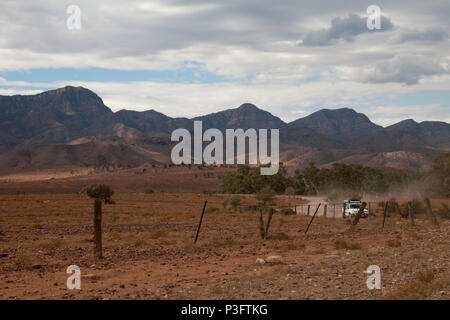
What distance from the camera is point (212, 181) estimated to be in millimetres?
124188

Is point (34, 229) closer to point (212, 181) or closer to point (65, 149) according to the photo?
point (212, 181)

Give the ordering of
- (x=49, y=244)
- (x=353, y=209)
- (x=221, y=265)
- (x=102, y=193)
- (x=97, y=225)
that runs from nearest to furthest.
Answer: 1. (x=221, y=265)
2. (x=97, y=225)
3. (x=49, y=244)
4. (x=353, y=209)
5. (x=102, y=193)

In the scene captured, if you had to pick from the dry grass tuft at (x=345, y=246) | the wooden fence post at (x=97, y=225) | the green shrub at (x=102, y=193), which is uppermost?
the wooden fence post at (x=97, y=225)

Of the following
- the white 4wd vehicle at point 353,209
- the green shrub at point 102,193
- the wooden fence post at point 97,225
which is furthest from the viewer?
the green shrub at point 102,193

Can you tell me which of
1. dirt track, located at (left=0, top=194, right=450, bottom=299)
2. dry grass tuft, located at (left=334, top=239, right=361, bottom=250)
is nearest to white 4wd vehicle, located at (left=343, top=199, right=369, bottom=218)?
dirt track, located at (left=0, top=194, right=450, bottom=299)

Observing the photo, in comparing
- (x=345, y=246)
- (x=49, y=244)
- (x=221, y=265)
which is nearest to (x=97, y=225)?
(x=221, y=265)

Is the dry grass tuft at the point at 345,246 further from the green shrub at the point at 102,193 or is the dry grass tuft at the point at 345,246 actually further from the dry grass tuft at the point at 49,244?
the green shrub at the point at 102,193

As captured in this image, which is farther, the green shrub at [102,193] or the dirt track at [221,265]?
the green shrub at [102,193]

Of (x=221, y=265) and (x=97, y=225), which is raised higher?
(x=97, y=225)

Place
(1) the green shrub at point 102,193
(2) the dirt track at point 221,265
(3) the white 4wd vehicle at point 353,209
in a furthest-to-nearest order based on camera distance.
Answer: (1) the green shrub at point 102,193 < (3) the white 4wd vehicle at point 353,209 < (2) the dirt track at point 221,265

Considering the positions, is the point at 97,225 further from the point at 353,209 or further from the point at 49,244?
the point at 353,209

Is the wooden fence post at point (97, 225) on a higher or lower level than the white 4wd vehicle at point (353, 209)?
higher

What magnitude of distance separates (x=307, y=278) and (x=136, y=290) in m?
4.66

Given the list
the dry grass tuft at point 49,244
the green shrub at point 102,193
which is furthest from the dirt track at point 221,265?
the green shrub at point 102,193
